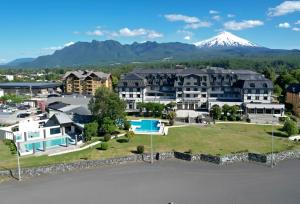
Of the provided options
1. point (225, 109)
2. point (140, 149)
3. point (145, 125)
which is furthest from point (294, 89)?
point (140, 149)

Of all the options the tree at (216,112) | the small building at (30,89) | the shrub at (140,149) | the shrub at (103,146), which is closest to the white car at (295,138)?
the tree at (216,112)

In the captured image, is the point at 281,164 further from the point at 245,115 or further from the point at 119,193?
the point at 245,115

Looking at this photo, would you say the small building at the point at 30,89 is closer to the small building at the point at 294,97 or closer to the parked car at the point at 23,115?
the parked car at the point at 23,115

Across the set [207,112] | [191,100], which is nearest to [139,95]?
[191,100]

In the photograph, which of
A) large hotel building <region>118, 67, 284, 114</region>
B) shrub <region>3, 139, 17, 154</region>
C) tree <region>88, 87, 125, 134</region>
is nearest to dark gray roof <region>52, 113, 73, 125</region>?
tree <region>88, 87, 125, 134</region>

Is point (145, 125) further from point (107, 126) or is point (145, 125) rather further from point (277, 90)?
point (277, 90)
